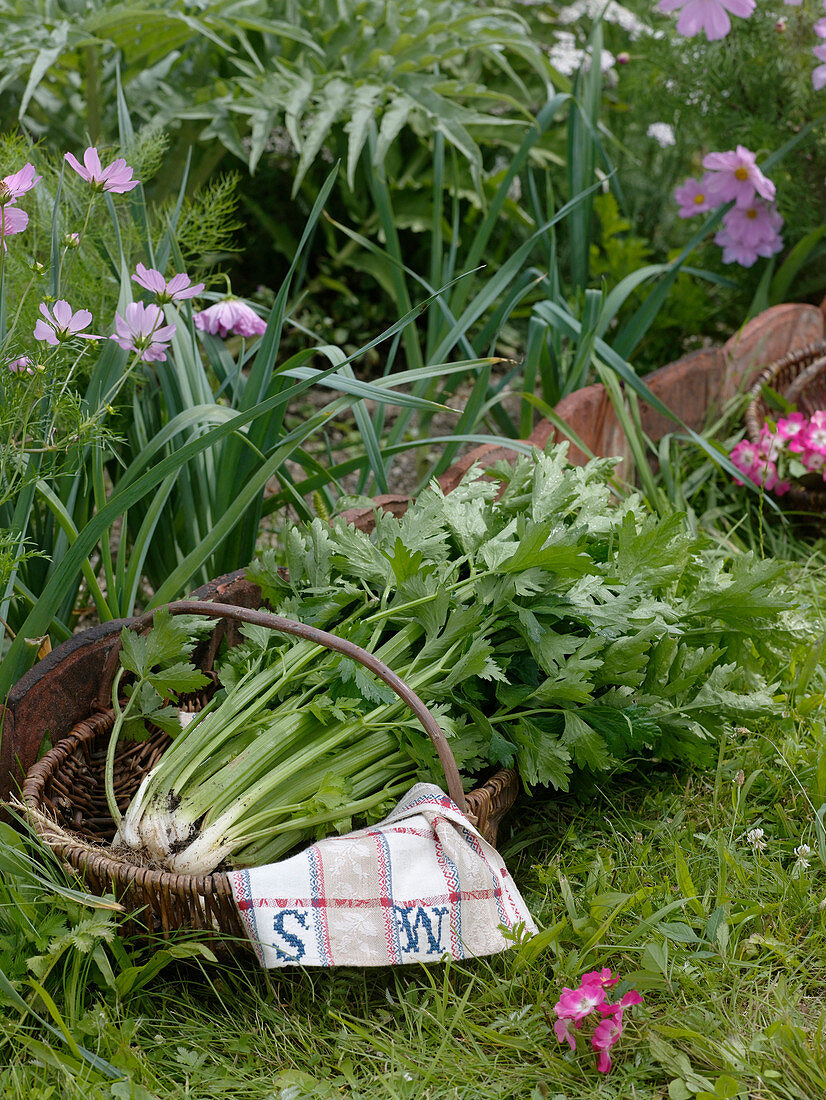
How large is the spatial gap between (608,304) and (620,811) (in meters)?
1.29

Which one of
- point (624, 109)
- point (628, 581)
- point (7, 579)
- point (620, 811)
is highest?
point (624, 109)

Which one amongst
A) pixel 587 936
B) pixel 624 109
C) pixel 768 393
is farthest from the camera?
pixel 624 109

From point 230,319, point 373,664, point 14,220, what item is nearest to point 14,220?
point 14,220

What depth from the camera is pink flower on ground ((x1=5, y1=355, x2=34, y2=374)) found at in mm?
1344

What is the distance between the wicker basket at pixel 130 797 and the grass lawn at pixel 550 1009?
0.12 meters

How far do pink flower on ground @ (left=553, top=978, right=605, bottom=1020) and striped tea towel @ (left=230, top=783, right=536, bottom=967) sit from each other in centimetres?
12

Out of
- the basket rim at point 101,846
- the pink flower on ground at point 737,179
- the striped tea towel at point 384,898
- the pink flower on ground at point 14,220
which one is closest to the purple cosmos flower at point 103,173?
the pink flower on ground at point 14,220

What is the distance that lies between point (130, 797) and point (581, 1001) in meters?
0.71

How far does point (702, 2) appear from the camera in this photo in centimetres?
263

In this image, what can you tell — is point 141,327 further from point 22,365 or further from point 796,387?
point 796,387

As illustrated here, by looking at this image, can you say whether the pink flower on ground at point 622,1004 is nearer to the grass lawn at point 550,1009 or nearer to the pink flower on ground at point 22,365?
the grass lawn at point 550,1009

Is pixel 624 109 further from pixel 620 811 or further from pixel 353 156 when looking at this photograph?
pixel 620 811

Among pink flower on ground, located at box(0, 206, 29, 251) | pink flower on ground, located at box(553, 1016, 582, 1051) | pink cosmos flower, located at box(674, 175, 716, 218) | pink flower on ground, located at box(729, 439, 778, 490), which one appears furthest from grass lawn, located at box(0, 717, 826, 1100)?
pink cosmos flower, located at box(674, 175, 716, 218)

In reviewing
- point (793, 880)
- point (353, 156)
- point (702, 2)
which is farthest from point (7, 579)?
point (702, 2)
